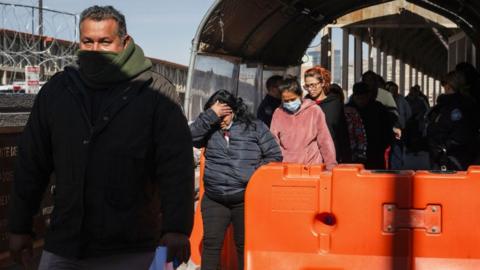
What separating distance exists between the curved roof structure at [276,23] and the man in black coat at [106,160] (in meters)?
6.00

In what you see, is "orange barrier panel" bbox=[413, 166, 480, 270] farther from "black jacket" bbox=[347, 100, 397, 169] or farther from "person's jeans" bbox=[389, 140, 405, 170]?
"person's jeans" bbox=[389, 140, 405, 170]

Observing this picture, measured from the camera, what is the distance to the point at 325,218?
5930 millimetres

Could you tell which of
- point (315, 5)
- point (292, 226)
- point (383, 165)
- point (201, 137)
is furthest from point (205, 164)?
point (315, 5)

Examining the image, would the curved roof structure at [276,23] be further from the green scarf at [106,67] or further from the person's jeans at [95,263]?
the person's jeans at [95,263]

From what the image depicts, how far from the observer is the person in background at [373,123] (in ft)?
32.3

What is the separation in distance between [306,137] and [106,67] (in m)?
3.62

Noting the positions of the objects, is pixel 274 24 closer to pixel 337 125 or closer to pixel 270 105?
pixel 270 105

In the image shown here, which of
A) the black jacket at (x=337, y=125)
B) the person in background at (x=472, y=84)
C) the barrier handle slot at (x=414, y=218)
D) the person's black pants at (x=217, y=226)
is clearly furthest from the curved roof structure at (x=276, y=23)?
the barrier handle slot at (x=414, y=218)

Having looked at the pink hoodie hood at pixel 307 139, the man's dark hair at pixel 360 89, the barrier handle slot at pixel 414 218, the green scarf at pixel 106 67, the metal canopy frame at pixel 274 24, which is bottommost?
the barrier handle slot at pixel 414 218

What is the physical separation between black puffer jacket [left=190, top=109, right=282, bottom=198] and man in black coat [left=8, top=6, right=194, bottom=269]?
2.67m

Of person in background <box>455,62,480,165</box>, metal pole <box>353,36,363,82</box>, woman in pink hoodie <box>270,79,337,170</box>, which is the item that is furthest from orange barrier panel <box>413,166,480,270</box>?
metal pole <box>353,36,363,82</box>

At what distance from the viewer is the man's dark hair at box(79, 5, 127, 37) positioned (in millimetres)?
3844

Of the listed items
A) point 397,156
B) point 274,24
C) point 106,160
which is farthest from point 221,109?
point 274,24

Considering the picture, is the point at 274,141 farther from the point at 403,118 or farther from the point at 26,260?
the point at 403,118
